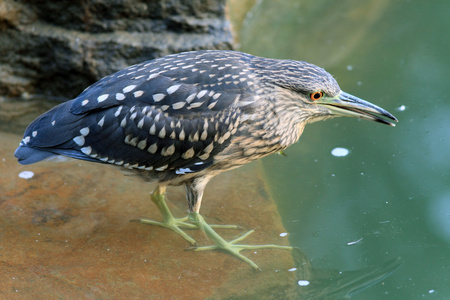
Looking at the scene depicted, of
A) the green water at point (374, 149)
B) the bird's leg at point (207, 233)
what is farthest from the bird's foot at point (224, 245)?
the green water at point (374, 149)

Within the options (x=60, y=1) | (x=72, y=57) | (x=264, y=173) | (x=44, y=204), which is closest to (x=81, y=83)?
Answer: (x=72, y=57)

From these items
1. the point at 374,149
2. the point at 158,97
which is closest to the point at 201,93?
the point at 158,97

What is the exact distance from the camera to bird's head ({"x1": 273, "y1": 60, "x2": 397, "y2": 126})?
12.8ft

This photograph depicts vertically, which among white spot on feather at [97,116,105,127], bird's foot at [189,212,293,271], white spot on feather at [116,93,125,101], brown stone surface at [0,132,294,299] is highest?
white spot on feather at [116,93,125,101]

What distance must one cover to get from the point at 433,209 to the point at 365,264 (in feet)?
2.62

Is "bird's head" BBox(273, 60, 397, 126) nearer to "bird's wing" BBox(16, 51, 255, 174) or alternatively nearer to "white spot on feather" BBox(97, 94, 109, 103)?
"bird's wing" BBox(16, 51, 255, 174)

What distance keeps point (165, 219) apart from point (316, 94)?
5.29 feet

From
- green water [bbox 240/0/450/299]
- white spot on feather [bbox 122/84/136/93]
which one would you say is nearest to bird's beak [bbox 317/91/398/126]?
green water [bbox 240/0/450/299]

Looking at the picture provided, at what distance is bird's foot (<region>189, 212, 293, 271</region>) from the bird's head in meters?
1.05

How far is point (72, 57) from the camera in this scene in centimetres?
577

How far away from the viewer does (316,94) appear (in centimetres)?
392

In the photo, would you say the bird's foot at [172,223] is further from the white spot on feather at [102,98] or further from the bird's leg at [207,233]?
the white spot on feather at [102,98]

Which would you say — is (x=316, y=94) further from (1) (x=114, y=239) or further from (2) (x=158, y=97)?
(1) (x=114, y=239)

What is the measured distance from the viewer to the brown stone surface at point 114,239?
12.0 ft
